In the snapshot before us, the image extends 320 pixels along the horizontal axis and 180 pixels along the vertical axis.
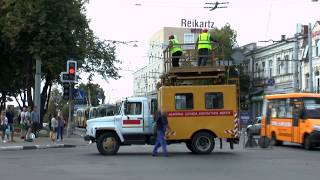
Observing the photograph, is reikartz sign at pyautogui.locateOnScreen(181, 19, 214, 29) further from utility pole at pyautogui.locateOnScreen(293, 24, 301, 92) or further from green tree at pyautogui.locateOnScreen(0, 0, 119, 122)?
green tree at pyautogui.locateOnScreen(0, 0, 119, 122)

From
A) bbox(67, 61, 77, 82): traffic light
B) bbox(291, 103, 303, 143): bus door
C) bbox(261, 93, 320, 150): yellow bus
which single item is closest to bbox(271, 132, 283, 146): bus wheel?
bbox(261, 93, 320, 150): yellow bus

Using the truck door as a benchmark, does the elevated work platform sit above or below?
above

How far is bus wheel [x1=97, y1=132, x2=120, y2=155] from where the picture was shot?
22672mm

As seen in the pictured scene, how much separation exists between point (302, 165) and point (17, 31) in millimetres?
21933

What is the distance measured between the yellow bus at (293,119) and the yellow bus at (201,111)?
6.15 metres

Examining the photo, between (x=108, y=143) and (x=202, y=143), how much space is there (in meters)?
3.68

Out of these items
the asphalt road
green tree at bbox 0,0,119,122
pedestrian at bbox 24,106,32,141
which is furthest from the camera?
green tree at bbox 0,0,119,122

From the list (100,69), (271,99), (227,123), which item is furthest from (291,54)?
(227,123)

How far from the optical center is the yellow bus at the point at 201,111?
22531 mm

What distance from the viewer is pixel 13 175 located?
49.2ft

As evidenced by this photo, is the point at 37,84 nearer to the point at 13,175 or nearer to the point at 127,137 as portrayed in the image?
the point at 127,137

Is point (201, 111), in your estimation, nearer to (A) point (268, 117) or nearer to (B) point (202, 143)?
(B) point (202, 143)

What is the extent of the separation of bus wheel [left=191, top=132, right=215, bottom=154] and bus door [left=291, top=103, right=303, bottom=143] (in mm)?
7147

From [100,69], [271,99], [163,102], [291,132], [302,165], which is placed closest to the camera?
[302,165]
